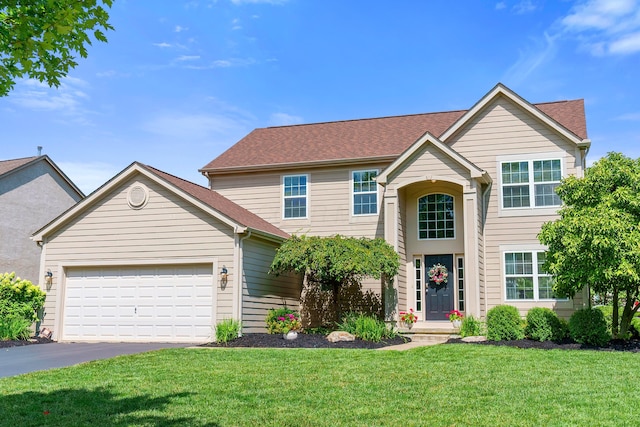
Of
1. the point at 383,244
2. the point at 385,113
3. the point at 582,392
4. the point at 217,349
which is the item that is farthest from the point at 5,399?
the point at 385,113

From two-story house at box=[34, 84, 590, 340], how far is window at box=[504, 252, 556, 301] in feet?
0.09

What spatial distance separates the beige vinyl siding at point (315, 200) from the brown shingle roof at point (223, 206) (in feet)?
1.79

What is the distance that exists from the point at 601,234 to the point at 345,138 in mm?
10145

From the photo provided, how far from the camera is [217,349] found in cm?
1439

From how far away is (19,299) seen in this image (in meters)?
18.1

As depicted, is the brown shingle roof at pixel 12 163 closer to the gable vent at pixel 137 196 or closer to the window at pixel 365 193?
the gable vent at pixel 137 196

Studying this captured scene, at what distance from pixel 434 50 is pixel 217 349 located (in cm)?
861

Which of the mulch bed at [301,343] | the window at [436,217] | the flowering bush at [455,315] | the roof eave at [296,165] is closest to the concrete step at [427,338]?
the mulch bed at [301,343]

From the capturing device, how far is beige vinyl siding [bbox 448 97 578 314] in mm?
17797

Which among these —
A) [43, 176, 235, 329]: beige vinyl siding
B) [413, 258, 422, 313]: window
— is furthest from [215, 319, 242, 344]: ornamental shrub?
[413, 258, 422, 313]: window

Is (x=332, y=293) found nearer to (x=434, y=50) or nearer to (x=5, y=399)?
(x=434, y=50)

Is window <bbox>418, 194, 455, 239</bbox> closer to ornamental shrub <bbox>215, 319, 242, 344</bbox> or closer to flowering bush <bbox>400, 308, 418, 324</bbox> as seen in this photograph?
flowering bush <bbox>400, 308, 418, 324</bbox>

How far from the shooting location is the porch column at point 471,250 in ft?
54.7

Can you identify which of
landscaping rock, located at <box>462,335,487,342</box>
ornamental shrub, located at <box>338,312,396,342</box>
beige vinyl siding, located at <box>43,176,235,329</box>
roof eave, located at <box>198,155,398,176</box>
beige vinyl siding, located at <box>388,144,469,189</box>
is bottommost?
landscaping rock, located at <box>462,335,487,342</box>
